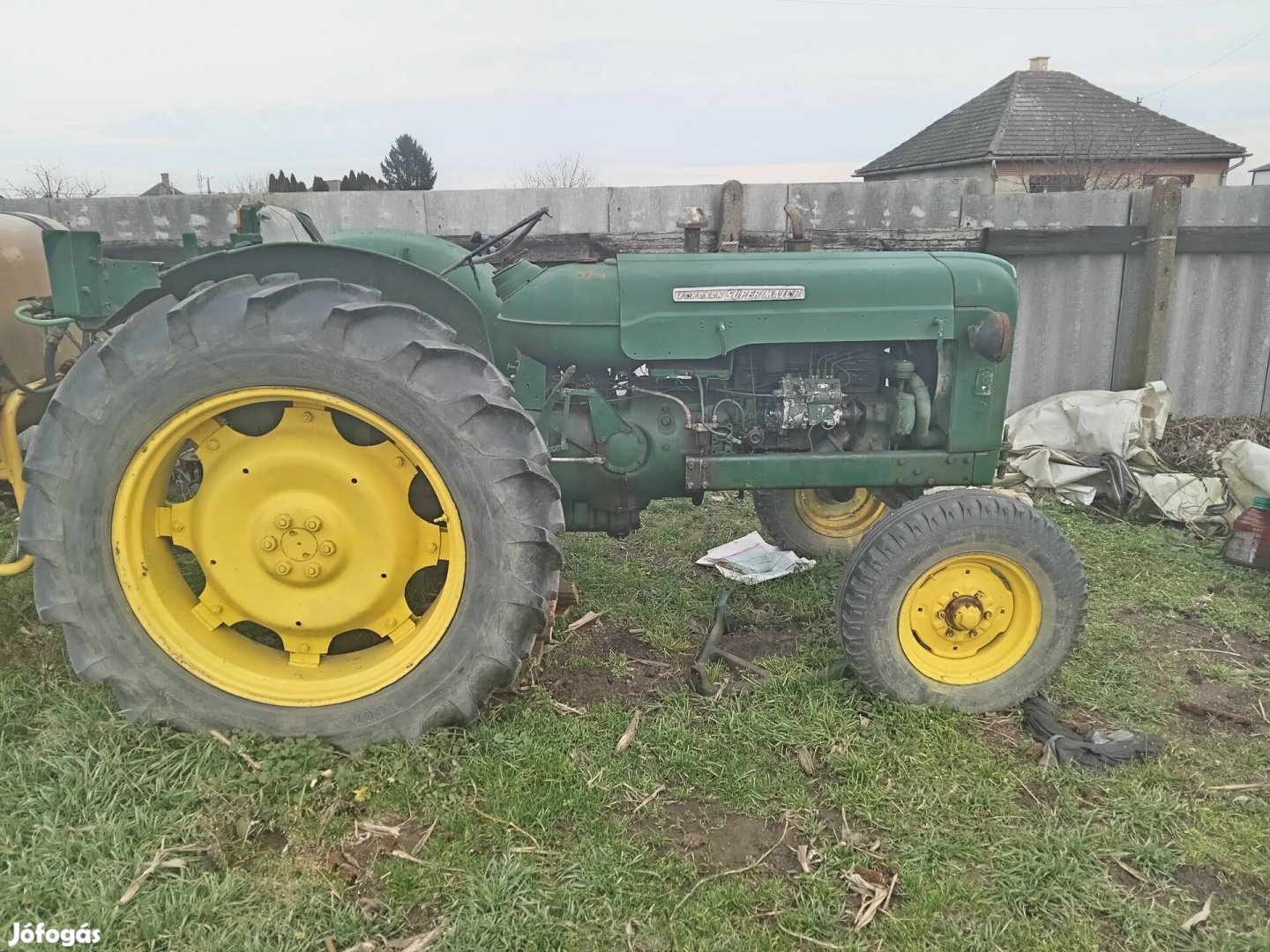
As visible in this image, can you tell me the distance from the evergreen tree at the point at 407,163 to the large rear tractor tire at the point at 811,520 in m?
24.6

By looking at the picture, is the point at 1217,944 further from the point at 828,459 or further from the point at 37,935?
the point at 37,935

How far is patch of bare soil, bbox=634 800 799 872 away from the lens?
209 centimetres

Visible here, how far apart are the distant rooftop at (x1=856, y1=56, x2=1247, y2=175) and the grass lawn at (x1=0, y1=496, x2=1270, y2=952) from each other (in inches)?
589

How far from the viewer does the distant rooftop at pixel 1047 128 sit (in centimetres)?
1562

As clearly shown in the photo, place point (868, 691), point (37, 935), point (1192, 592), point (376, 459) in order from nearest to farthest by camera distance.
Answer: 1. point (37, 935)
2. point (376, 459)
3. point (868, 691)
4. point (1192, 592)

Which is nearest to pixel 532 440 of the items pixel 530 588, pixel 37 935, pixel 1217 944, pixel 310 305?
pixel 530 588

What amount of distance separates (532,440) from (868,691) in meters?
1.36

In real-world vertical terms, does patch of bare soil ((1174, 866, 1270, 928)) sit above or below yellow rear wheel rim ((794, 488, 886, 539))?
below

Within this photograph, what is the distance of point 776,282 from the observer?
9.37 ft

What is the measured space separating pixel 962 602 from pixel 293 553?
2032mm

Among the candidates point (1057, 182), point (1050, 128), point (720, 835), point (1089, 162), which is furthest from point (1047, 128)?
point (720, 835)

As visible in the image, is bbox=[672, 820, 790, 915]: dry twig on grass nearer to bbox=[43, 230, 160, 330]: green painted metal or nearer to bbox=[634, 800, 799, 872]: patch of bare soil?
bbox=[634, 800, 799, 872]: patch of bare soil

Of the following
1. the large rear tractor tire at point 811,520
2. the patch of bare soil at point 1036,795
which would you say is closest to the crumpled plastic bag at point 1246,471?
the large rear tractor tire at point 811,520

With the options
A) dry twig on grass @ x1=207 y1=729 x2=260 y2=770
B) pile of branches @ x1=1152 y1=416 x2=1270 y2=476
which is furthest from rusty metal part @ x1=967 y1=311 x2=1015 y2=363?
pile of branches @ x1=1152 y1=416 x2=1270 y2=476
